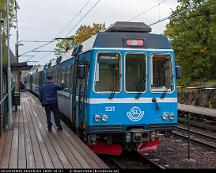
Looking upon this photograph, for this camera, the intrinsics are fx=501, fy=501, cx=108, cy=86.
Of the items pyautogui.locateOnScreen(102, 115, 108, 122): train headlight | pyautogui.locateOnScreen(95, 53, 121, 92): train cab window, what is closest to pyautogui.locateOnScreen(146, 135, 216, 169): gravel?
pyautogui.locateOnScreen(102, 115, 108, 122): train headlight

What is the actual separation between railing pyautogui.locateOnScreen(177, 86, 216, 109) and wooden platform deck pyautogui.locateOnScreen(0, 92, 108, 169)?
15.7m

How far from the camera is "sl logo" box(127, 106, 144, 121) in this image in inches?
467

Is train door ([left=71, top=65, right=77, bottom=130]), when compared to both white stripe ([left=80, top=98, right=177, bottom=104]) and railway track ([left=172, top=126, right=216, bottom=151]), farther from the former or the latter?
railway track ([left=172, top=126, right=216, bottom=151])

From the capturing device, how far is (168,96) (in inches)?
478

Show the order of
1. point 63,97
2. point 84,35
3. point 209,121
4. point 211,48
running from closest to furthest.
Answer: point 63,97 → point 209,121 → point 211,48 → point 84,35

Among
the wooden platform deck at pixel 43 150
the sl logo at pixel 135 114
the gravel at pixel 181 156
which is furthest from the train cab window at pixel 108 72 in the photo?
the gravel at pixel 181 156

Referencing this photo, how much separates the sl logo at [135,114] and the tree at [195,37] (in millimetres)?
23938

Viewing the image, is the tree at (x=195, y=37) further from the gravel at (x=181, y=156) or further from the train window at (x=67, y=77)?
the gravel at (x=181, y=156)

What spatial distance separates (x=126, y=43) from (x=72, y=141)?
8.77 ft

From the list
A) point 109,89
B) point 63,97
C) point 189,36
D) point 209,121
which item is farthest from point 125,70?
point 189,36

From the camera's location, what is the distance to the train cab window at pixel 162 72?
12141 millimetres

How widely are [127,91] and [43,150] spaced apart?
2.60m

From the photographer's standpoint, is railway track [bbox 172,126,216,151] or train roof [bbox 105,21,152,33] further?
railway track [bbox 172,126,216,151]

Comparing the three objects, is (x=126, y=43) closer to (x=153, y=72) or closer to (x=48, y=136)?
(x=153, y=72)
